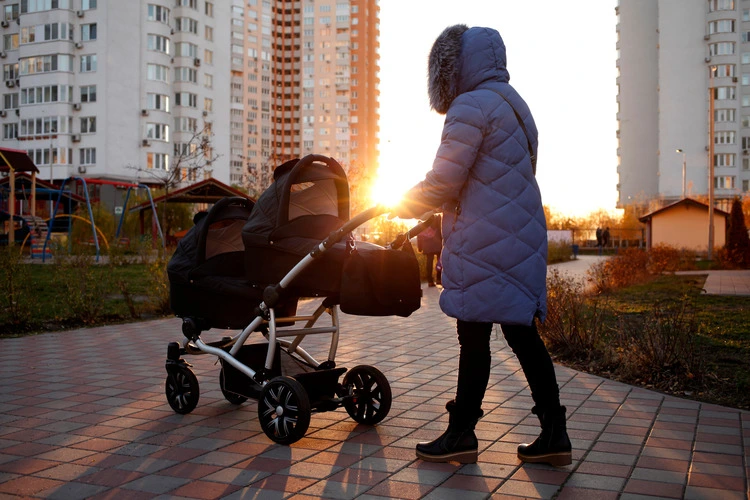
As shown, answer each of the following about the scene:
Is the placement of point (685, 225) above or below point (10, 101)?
below

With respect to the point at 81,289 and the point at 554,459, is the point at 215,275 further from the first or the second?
the point at 81,289

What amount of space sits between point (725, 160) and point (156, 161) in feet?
203

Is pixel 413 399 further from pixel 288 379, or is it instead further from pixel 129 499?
pixel 129 499

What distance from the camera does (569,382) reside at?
22.4 ft

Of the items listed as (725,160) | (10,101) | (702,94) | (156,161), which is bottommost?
(156,161)

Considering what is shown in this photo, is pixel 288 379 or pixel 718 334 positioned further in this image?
pixel 718 334

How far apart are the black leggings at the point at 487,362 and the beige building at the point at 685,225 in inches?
1484

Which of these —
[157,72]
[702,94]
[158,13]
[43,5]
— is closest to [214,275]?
[157,72]

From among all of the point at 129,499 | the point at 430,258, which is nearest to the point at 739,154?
the point at 430,258

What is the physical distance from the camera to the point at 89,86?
70.0 metres

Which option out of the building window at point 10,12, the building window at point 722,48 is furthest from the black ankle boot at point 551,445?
the building window at point 722,48

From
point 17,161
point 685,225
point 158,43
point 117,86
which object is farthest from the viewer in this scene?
point 158,43

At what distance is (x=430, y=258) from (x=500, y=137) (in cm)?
1430

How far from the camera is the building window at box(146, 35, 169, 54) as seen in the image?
7331 centimetres
